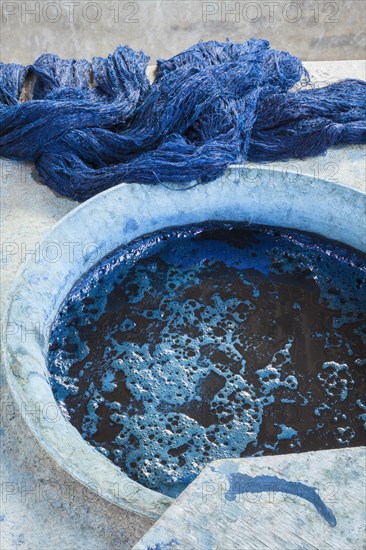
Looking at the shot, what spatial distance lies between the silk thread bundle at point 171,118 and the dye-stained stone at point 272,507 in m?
1.18

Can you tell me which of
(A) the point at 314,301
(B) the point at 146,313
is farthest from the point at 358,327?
(B) the point at 146,313

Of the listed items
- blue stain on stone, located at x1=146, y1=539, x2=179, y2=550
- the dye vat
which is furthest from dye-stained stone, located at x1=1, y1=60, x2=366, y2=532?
blue stain on stone, located at x1=146, y1=539, x2=179, y2=550

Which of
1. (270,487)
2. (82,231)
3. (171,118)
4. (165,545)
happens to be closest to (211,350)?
(82,231)

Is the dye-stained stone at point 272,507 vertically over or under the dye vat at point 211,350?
over

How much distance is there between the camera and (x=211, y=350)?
7.61ft

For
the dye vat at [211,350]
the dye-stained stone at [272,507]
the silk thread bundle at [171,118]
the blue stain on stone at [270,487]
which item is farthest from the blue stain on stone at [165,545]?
the silk thread bundle at [171,118]

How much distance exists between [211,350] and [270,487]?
0.70m

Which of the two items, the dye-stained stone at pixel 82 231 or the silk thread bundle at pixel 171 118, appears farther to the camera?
the silk thread bundle at pixel 171 118

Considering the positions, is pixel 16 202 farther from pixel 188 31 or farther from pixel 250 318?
pixel 188 31

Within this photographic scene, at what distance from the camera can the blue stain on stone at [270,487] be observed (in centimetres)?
164

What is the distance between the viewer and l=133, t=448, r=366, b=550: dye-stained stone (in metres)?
1.59

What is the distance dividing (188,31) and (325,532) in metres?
3.08

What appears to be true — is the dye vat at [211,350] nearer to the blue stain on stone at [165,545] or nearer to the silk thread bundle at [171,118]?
the silk thread bundle at [171,118]

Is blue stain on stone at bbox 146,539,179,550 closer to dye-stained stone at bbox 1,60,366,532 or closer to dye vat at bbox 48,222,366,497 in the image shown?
dye-stained stone at bbox 1,60,366,532
